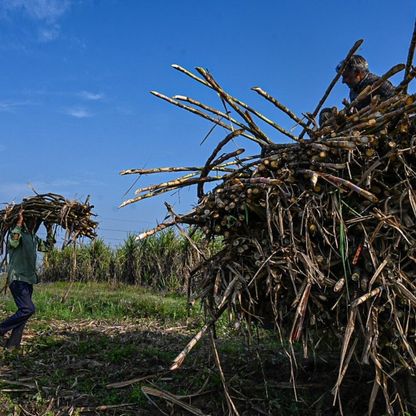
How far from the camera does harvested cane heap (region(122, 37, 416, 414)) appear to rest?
3.35 metres

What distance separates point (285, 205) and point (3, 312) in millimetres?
6831

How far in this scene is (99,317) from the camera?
29.1 feet

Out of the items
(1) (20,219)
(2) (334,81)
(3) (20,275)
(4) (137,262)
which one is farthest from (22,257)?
(4) (137,262)

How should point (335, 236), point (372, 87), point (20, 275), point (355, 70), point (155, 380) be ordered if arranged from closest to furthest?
point (335, 236) → point (372, 87) → point (355, 70) → point (155, 380) → point (20, 275)

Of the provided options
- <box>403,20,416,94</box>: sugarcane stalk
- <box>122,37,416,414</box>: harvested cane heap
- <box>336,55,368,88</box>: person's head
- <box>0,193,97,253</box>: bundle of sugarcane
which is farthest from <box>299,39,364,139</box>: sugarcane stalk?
<box>0,193,97,253</box>: bundle of sugarcane

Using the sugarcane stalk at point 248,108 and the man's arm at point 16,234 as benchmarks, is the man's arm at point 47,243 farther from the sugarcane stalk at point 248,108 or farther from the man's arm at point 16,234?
the sugarcane stalk at point 248,108

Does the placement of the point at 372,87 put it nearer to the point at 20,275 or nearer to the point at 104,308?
the point at 20,275

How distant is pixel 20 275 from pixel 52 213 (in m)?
0.83

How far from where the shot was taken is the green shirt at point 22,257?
21.2ft

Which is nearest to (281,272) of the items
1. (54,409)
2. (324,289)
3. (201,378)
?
(324,289)

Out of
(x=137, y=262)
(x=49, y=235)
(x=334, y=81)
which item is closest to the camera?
(x=334, y=81)

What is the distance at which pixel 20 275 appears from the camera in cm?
649

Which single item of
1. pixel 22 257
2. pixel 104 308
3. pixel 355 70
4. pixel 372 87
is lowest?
pixel 104 308

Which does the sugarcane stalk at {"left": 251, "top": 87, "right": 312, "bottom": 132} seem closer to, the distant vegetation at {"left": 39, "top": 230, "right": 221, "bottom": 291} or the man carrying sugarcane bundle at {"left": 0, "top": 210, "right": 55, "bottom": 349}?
the man carrying sugarcane bundle at {"left": 0, "top": 210, "right": 55, "bottom": 349}
